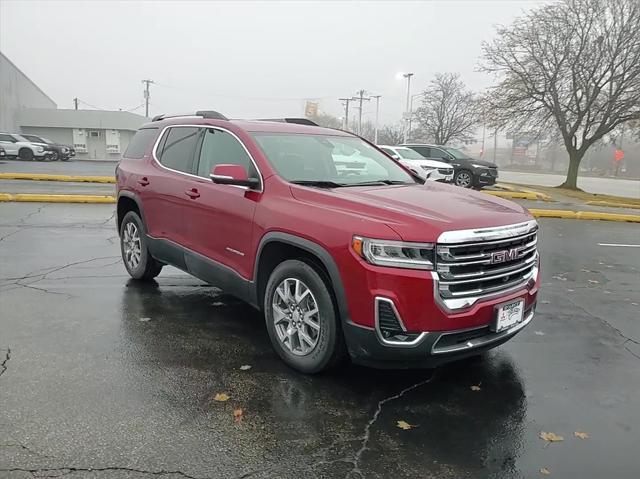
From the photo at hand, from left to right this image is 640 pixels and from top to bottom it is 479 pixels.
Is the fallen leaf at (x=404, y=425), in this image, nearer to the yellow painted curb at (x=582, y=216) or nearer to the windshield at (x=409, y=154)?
the yellow painted curb at (x=582, y=216)

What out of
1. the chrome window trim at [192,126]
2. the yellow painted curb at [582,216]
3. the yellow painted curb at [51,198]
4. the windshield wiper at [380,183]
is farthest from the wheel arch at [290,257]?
the yellow painted curb at [582,216]

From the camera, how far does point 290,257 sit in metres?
3.93

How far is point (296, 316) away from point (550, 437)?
71.2 inches

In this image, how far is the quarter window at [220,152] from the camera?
4457 millimetres

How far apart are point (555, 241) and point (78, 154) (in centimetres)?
4797

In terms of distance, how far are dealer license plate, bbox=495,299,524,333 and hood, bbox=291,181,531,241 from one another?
1.84ft

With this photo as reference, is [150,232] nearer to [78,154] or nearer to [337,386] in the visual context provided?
[337,386]

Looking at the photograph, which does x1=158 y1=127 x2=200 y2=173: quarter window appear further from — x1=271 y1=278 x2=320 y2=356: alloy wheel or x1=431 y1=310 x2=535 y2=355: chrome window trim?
x1=431 y1=310 x2=535 y2=355: chrome window trim

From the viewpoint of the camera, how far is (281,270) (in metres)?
3.85

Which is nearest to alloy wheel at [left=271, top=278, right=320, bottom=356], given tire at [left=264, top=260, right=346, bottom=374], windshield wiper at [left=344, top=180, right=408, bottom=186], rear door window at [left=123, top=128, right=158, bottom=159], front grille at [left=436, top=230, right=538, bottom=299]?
tire at [left=264, top=260, right=346, bottom=374]

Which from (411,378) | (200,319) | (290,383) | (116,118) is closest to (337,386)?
(290,383)

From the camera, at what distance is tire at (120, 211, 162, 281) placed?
5801 millimetres

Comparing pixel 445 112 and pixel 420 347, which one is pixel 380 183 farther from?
pixel 445 112

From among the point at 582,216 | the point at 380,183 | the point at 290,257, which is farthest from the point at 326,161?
the point at 582,216
